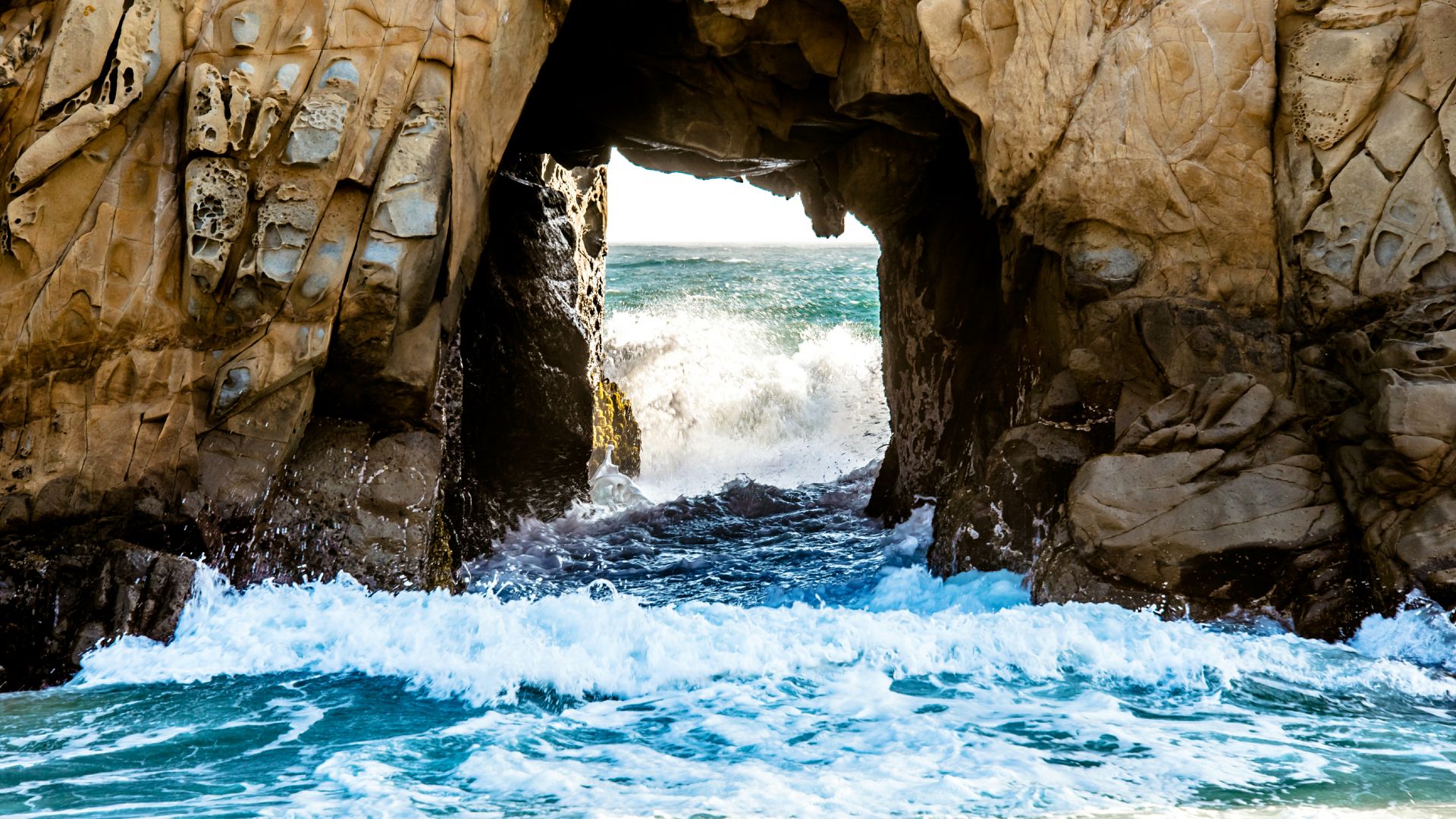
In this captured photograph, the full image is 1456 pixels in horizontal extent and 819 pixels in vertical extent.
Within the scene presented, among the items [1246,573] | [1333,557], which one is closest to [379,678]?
[1246,573]

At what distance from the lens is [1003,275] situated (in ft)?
29.2

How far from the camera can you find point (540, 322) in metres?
11.2

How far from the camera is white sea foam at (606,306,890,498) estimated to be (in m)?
16.1

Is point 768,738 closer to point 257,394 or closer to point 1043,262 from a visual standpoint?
point 257,394

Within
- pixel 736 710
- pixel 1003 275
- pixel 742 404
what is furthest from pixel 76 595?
pixel 742 404

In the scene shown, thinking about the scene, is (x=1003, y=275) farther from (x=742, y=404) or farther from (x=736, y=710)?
(x=742, y=404)

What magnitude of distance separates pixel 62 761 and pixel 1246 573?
18.3ft

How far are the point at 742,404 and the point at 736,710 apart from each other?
481 inches

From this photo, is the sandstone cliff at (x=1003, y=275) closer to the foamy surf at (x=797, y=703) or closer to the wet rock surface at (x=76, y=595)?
the wet rock surface at (x=76, y=595)

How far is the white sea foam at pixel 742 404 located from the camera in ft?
52.9

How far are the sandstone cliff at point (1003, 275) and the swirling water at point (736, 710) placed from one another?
0.45m

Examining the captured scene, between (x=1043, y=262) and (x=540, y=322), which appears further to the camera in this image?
(x=540, y=322)

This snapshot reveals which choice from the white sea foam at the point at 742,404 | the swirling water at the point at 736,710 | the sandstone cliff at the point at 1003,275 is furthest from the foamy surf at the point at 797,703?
the white sea foam at the point at 742,404

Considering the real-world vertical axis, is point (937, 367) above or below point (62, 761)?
above
